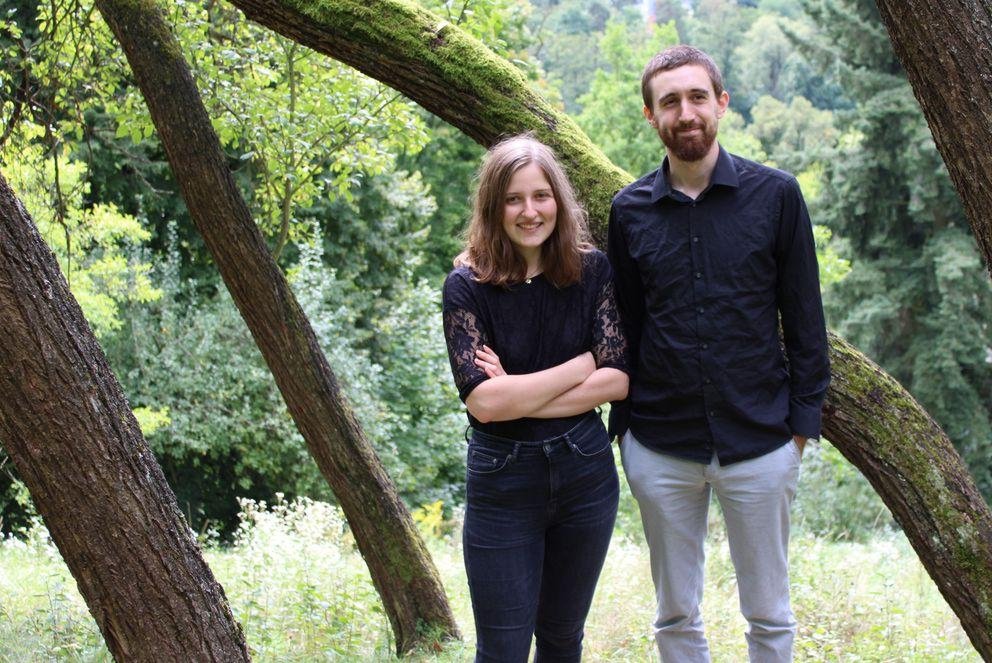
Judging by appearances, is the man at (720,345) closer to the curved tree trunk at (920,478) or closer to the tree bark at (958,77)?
the curved tree trunk at (920,478)

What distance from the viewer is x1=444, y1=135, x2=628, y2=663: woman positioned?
10.1ft

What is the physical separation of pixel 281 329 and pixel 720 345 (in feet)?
9.47

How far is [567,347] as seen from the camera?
3.16 m

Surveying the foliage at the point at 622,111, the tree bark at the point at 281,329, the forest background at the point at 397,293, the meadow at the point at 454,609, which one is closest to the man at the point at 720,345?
the meadow at the point at 454,609

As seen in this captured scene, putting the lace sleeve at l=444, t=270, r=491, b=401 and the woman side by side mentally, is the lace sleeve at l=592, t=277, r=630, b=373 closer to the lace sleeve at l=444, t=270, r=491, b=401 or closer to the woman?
the woman

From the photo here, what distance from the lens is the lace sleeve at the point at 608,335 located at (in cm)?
315

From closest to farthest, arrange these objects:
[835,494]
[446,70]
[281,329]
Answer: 1. [446,70]
2. [281,329]
3. [835,494]

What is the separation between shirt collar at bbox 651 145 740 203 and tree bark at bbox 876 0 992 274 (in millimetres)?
569

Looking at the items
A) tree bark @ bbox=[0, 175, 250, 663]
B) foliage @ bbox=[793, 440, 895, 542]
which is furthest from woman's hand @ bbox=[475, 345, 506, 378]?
foliage @ bbox=[793, 440, 895, 542]

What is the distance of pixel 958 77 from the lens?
8.78 ft

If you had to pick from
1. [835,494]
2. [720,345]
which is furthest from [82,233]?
[835,494]

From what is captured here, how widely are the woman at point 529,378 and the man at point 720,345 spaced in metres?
0.15

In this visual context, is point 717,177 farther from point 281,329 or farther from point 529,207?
point 281,329

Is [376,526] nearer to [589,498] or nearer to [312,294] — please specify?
[589,498]
